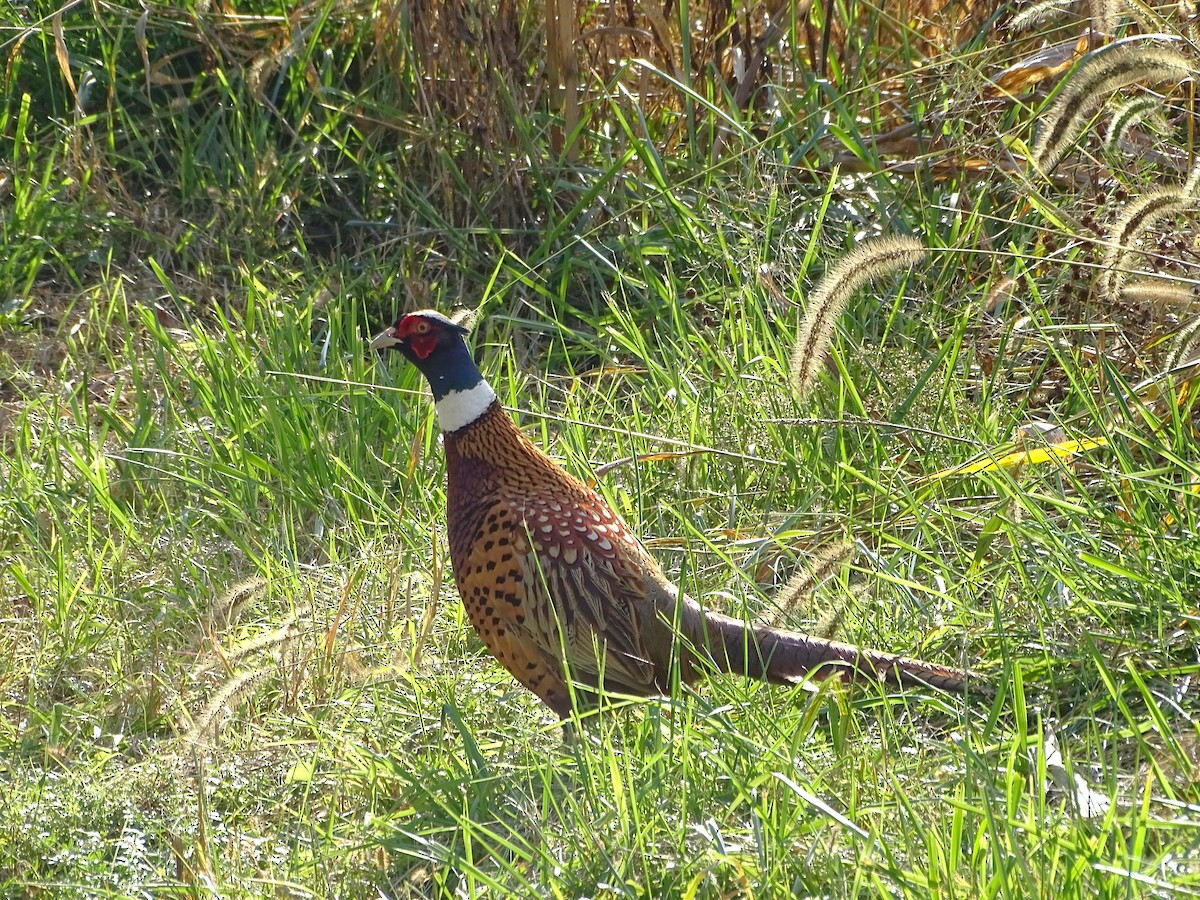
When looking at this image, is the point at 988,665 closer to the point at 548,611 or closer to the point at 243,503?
the point at 548,611

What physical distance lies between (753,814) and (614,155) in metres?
3.24

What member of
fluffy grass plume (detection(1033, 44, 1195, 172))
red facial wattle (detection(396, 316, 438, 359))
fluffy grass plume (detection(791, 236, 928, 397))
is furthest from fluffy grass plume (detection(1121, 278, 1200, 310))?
red facial wattle (detection(396, 316, 438, 359))

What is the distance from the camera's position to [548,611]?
10.1 feet

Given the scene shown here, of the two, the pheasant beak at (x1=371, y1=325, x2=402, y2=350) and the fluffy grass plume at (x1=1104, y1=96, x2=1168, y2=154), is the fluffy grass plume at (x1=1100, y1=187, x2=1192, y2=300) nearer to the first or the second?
the fluffy grass plume at (x1=1104, y1=96, x2=1168, y2=154)

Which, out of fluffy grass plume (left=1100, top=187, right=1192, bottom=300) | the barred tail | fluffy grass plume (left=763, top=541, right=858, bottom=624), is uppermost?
fluffy grass plume (left=1100, top=187, right=1192, bottom=300)

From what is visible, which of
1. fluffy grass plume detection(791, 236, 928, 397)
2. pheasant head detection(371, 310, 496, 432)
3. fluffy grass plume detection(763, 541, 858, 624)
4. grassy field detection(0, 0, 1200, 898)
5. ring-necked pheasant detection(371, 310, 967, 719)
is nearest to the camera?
grassy field detection(0, 0, 1200, 898)

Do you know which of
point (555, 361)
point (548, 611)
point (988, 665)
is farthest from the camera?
point (555, 361)

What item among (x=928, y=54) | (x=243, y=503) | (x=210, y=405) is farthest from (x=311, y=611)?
(x=928, y=54)

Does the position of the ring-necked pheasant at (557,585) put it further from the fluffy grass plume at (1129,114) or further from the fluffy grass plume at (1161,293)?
the fluffy grass plume at (1129,114)

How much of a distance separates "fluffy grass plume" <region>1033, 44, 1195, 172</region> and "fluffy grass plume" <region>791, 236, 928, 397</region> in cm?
30

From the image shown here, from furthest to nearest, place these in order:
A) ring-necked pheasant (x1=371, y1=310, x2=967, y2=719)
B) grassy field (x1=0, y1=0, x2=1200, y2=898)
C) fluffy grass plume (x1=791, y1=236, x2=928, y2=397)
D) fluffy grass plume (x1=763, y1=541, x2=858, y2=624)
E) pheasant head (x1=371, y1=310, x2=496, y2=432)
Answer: pheasant head (x1=371, y1=310, x2=496, y2=432) < ring-necked pheasant (x1=371, y1=310, x2=967, y2=719) < fluffy grass plume (x1=791, y1=236, x2=928, y2=397) < fluffy grass plume (x1=763, y1=541, x2=858, y2=624) < grassy field (x1=0, y1=0, x2=1200, y2=898)

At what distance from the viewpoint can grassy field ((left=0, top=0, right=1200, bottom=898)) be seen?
2492mm

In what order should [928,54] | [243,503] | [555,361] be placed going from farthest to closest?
[928,54] → [555,361] → [243,503]

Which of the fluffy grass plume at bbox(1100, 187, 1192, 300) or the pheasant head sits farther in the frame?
the pheasant head
